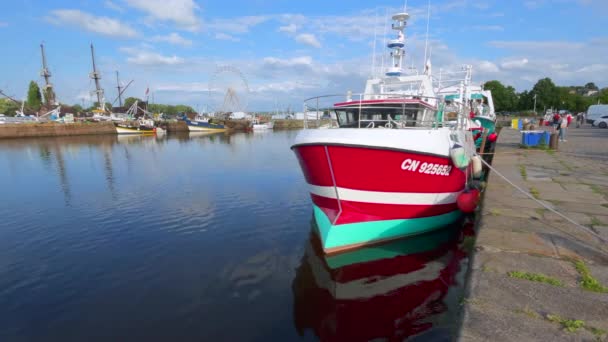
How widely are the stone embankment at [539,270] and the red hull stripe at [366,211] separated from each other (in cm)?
144

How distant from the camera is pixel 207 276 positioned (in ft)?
22.2

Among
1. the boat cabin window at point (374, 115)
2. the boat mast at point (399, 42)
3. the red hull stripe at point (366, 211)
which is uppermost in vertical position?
the boat mast at point (399, 42)

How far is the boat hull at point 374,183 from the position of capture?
265 inches

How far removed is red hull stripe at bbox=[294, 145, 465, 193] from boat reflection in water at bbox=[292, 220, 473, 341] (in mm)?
1450

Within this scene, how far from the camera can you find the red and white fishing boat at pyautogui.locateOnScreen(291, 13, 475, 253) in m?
6.74

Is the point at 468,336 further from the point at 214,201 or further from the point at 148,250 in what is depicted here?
the point at 214,201

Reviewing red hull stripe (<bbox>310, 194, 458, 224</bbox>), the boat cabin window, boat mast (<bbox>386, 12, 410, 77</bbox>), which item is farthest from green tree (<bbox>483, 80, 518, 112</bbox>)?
red hull stripe (<bbox>310, 194, 458, 224</bbox>)

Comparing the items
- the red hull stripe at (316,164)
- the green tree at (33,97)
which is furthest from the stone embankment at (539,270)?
the green tree at (33,97)

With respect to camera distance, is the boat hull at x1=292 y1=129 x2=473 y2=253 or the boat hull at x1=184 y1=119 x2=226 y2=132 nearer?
the boat hull at x1=292 y1=129 x2=473 y2=253

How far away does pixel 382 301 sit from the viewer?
5719 mm

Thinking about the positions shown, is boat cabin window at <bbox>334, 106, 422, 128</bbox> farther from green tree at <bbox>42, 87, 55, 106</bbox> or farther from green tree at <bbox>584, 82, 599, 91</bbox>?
green tree at <bbox>584, 82, 599, 91</bbox>

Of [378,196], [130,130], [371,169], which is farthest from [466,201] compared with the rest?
[130,130]

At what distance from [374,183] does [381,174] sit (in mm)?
240

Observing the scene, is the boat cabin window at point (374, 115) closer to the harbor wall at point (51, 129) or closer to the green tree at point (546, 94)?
the harbor wall at point (51, 129)
